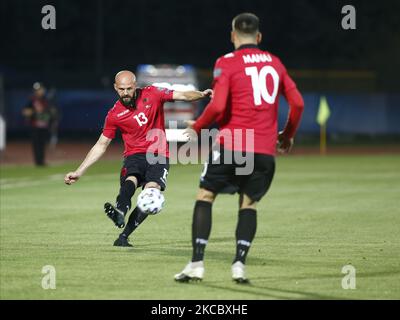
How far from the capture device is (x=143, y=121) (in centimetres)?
1399

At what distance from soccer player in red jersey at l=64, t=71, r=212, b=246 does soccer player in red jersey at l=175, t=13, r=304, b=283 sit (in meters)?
2.72

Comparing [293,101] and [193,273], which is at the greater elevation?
[293,101]

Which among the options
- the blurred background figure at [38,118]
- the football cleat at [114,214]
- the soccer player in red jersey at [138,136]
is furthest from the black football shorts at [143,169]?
the blurred background figure at [38,118]

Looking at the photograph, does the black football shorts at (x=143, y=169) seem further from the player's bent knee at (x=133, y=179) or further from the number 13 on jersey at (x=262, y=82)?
the number 13 on jersey at (x=262, y=82)

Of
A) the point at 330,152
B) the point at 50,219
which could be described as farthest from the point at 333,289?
the point at 330,152

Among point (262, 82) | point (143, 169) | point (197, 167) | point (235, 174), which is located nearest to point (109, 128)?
point (143, 169)

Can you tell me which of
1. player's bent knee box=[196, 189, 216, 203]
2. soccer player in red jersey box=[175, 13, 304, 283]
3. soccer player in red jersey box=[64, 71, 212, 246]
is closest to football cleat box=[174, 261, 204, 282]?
soccer player in red jersey box=[175, 13, 304, 283]

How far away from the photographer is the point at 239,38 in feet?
35.8

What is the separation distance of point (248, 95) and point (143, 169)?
134 inches

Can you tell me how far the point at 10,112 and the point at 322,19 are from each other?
17997mm

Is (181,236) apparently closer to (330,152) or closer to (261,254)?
(261,254)

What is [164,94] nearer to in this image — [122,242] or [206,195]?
[122,242]

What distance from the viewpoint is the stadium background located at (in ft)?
42.2

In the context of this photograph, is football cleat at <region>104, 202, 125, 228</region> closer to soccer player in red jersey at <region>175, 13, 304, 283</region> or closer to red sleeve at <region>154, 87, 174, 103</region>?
red sleeve at <region>154, 87, 174, 103</region>
